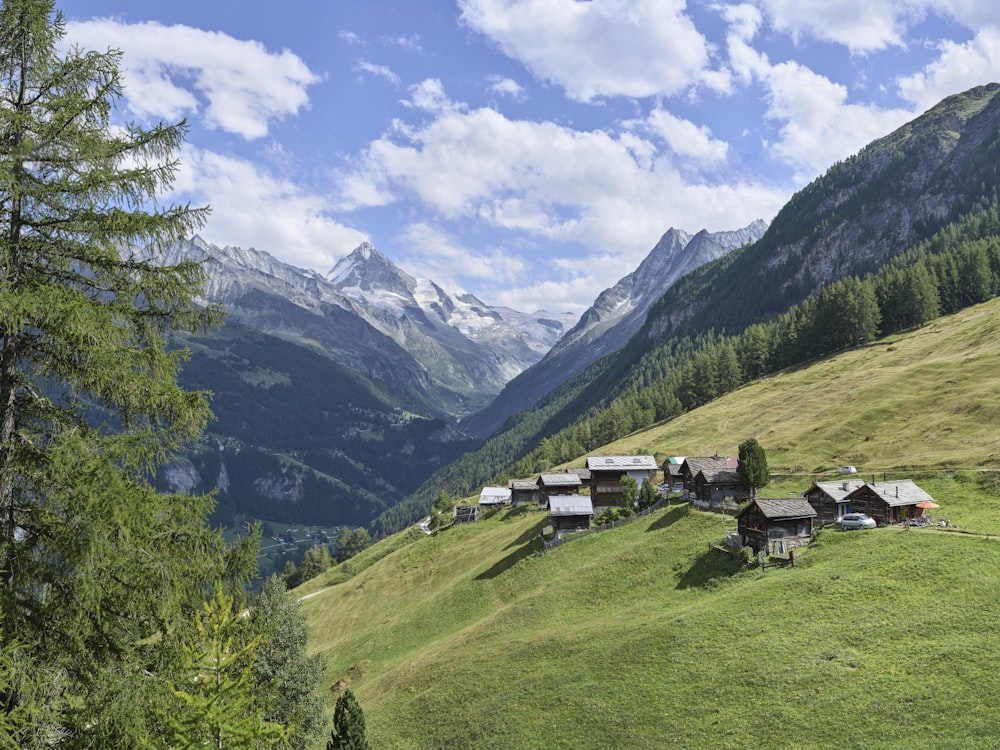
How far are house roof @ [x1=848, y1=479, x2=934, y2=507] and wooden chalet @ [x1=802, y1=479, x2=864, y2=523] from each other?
1.37m

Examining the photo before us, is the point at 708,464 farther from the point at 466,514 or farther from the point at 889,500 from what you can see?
the point at 466,514

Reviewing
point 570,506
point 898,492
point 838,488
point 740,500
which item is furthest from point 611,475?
point 898,492

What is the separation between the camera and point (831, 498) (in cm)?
6106

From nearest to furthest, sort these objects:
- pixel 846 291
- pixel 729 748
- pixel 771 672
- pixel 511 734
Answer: pixel 729 748, pixel 771 672, pixel 511 734, pixel 846 291

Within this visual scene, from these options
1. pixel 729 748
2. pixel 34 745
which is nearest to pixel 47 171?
pixel 34 745

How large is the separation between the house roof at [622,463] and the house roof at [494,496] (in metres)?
33.8

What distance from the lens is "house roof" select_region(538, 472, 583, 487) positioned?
10188cm

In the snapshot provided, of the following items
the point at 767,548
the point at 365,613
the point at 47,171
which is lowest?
the point at 365,613

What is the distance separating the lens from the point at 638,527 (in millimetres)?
70500

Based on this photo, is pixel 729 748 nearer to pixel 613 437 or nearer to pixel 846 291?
pixel 613 437

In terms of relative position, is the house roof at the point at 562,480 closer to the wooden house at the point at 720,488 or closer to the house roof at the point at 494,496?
the house roof at the point at 494,496

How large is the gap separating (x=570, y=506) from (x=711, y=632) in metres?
37.9

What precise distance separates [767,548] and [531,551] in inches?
1213

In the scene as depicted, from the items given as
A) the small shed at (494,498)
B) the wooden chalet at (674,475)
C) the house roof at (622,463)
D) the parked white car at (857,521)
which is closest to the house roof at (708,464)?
the wooden chalet at (674,475)
